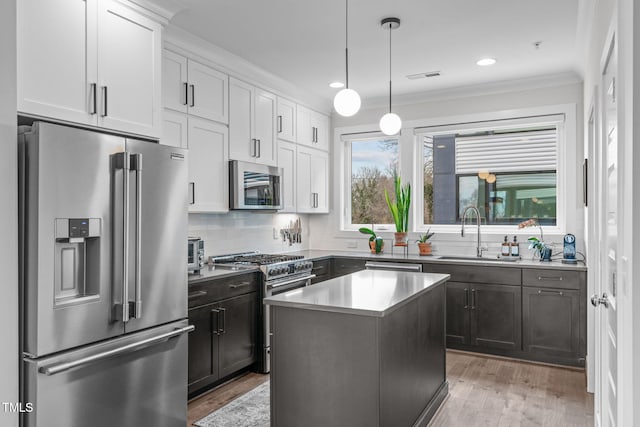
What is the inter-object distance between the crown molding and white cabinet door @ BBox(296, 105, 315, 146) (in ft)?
0.26

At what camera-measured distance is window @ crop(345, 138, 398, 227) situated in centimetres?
550

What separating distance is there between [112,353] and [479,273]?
126 inches

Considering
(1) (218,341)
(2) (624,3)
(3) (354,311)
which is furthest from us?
(1) (218,341)

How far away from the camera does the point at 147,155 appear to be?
242cm

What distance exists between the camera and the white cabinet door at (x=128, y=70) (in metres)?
2.48

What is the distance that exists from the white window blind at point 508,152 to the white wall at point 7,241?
168 inches

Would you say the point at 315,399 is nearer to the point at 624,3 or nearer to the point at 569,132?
the point at 624,3

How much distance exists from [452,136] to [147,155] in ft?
12.0

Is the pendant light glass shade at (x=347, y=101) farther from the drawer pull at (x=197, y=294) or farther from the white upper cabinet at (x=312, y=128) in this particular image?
the white upper cabinet at (x=312, y=128)

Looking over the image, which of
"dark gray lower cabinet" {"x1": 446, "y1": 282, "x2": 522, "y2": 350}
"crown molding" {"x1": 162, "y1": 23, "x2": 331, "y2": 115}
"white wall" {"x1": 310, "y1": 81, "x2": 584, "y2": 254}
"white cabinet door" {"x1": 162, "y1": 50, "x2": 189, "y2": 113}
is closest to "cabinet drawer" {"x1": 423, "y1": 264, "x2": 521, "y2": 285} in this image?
"dark gray lower cabinet" {"x1": 446, "y1": 282, "x2": 522, "y2": 350}

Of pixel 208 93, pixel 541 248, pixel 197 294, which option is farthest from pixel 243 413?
pixel 541 248

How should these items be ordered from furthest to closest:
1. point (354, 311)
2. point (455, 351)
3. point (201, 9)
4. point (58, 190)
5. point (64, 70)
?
point (455, 351) < point (201, 9) < point (64, 70) < point (354, 311) < point (58, 190)

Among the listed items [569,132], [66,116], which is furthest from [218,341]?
[569,132]

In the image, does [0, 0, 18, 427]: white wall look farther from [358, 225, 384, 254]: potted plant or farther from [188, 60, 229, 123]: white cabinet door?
[358, 225, 384, 254]: potted plant
